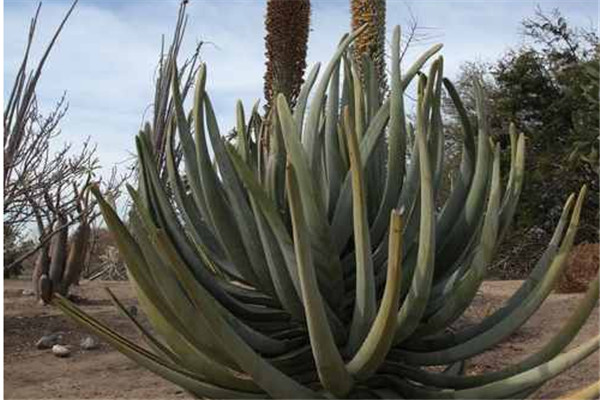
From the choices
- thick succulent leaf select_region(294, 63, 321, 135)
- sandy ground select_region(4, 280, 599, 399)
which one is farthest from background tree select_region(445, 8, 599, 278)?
thick succulent leaf select_region(294, 63, 321, 135)

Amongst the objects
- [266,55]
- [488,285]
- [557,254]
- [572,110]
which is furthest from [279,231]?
[572,110]

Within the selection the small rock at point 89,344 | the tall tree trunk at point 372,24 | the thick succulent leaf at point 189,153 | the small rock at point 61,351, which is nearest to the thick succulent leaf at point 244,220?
the thick succulent leaf at point 189,153

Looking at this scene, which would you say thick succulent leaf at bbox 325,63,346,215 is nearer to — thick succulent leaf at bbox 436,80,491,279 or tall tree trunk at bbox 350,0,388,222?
tall tree trunk at bbox 350,0,388,222

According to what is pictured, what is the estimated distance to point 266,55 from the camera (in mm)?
4633

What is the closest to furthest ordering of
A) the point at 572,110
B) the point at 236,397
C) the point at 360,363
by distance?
1. the point at 360,363
2. the point at 236,397
3. the point at 572,110

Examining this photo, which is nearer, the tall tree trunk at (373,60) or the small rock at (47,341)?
the tall tree trunk at (373,60)

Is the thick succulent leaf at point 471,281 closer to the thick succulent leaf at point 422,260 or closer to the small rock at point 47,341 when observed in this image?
Result: the thick succulent leaf at point 422,260

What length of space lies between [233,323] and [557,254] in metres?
0.87

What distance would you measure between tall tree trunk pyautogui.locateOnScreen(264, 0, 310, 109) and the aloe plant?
1731 millimetres

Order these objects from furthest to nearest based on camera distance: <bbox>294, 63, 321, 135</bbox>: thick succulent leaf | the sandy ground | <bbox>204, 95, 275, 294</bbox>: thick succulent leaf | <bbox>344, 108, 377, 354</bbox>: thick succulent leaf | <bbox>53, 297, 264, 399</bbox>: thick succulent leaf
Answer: the sandy ground → <bbox>294, 63, 321, 135</bbox>: thick succulent leaf → <bbox>204, 95, 275, 294</bbox>: thick succulent leaf → <bbox>53, 297, 264, 399</bbox>: thick succulent leaf → <bbox>344, 108, 377, 354</bbox>: thick succulent leaf

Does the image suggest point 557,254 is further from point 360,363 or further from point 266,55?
point 266,55

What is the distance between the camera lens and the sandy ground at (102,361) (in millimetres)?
6141

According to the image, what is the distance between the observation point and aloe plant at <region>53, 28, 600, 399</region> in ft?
6.21

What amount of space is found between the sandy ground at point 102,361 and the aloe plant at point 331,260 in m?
2.07
